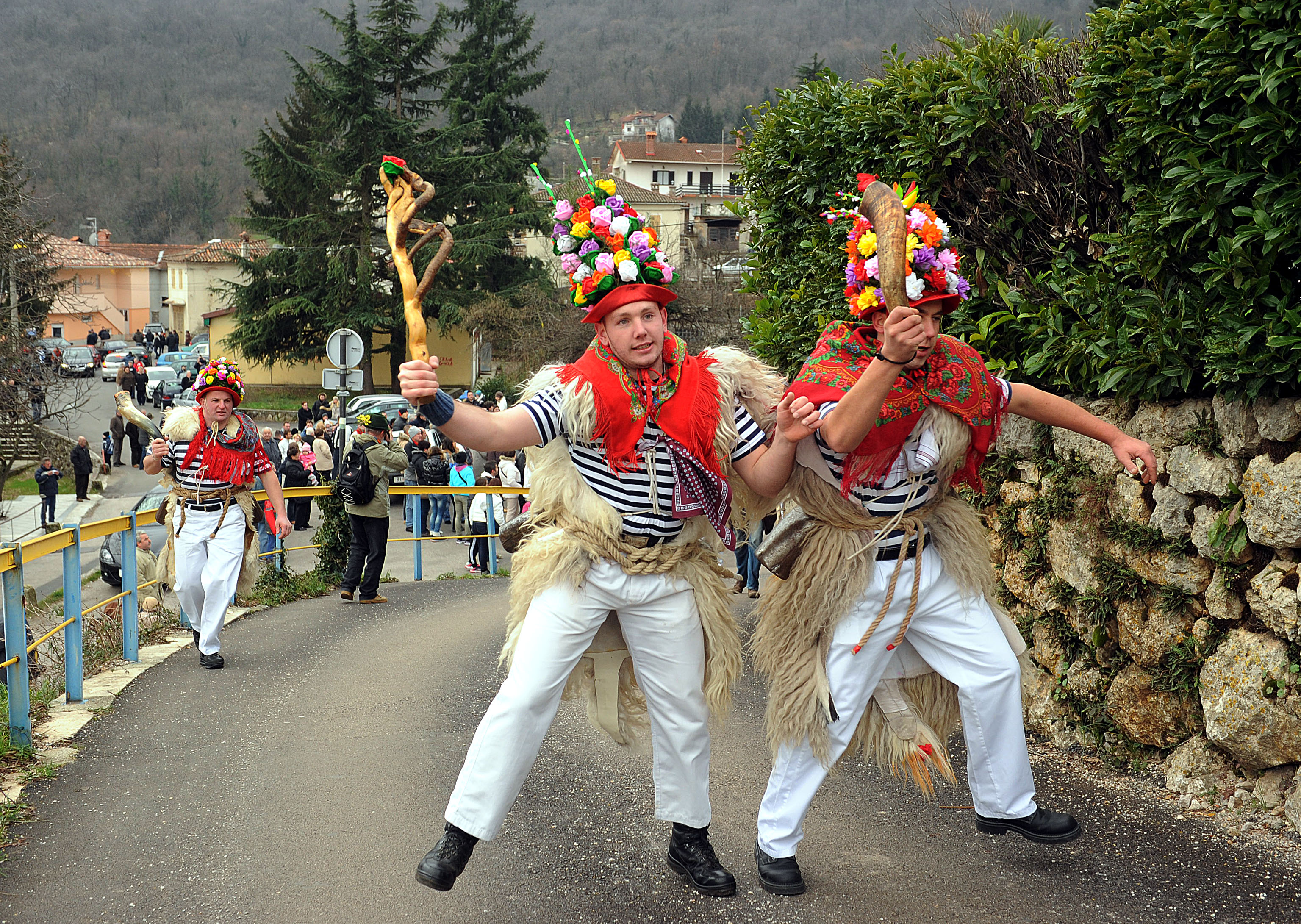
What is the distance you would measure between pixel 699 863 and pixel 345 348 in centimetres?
1098

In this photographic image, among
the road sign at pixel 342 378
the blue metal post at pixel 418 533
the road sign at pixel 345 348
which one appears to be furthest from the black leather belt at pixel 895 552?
the road sign at pixel 345 348

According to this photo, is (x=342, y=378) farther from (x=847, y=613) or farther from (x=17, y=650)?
(x=847, y=613)

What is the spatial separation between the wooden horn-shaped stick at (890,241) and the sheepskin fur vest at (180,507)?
5320mm

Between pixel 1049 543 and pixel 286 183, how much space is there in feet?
123

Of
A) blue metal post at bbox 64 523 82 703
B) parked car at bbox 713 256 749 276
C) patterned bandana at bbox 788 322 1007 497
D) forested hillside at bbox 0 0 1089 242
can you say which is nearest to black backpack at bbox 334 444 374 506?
blue metal post at bbox 64 523 82 703

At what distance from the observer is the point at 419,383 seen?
11.0 feet

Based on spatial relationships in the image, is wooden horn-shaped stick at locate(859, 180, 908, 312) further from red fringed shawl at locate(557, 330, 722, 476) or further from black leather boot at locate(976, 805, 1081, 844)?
black leather boot at locate(976, 805, 1081, 844)

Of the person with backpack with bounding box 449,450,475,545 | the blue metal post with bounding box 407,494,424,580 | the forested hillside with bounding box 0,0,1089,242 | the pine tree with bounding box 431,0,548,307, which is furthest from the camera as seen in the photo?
the forested hillside with bounding box 0,0,1089,242

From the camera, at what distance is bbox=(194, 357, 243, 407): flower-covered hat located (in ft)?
24.2

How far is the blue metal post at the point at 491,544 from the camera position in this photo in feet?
42.9

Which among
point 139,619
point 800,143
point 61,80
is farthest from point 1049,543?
point 61,80

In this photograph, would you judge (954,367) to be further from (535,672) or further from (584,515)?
(535,672)

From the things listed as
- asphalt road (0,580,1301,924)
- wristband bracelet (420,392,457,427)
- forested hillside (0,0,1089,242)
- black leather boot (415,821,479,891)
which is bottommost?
asphalt road (0,580,1301,924)

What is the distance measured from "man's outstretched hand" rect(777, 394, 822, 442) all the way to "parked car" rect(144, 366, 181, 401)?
136 ft
